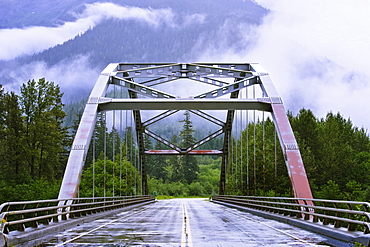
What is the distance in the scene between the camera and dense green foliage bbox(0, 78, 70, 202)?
5184cm

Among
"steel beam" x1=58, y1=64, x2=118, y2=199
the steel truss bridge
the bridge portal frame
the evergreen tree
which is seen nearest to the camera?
the steel truss bridge

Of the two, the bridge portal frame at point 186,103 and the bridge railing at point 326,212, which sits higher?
the bridge portal frame at point 186,103

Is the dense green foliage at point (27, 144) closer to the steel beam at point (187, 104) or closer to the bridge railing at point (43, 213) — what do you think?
the bridge railing at point (43, 213)

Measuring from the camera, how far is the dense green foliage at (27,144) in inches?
2041

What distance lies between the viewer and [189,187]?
12700 centimetres

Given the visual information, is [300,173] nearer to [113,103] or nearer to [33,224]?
[113,103]

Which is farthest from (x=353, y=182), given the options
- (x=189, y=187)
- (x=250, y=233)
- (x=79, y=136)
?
(x=189, y=187)

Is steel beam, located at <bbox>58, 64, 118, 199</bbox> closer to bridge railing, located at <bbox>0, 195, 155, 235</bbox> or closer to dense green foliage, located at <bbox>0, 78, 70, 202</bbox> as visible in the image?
bridge railing, located at <bbox>0, 195, 155, 235</bbox>

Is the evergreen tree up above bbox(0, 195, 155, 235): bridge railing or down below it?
above

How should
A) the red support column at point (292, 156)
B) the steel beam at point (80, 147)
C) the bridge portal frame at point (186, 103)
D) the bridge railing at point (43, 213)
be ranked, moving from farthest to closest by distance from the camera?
the bridge portal frame at point (186, 103), the steel beam at point (80, 147), the red support column at point (292, 156), the bridge railing at point (43, 213)

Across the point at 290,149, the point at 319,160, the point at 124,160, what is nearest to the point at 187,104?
the point at 290,149

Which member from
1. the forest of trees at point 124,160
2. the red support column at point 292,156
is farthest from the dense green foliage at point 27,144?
the red support column at point 292,156

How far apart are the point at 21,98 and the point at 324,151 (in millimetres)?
41759

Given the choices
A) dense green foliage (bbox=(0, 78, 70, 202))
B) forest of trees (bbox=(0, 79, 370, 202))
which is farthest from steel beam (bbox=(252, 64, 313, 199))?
dense green foliage (bbox=(0, 78, 70, 202))
